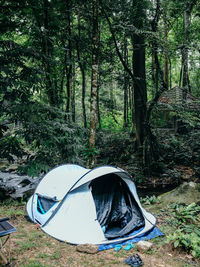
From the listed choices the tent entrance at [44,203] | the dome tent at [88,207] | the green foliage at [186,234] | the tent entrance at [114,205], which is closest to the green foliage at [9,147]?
the dome tent at [88,207]

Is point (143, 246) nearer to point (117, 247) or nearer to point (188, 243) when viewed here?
point (117, 247)

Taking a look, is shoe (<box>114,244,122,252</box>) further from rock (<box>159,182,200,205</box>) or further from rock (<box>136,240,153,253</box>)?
rock (<box>159,182,200,205</box>)

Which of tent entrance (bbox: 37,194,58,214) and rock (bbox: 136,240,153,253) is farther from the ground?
tent entrance (bbox: 37,194,58,214)

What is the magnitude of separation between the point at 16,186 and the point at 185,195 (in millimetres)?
7017

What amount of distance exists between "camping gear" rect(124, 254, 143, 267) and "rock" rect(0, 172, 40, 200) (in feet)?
15.3

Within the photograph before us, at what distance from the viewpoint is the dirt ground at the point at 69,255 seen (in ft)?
12.5

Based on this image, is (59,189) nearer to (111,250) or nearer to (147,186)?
(111,250)

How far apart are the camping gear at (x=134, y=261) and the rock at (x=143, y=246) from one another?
36 centimetres

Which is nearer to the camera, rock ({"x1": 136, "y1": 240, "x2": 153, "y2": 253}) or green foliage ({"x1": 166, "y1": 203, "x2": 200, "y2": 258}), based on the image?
green foliage ({"x1": 166, "y1": 203, "x2": 200, "y2": 258})

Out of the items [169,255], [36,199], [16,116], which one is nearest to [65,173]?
[36,199]

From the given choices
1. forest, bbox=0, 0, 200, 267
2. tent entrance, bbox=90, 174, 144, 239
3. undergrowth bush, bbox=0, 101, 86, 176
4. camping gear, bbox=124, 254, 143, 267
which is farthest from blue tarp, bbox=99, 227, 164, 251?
undergrowth bush, bbox=0, 101, 86, 176

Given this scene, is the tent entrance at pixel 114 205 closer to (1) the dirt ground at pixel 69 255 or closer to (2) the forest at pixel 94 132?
(2) the forest at pixel 94 132

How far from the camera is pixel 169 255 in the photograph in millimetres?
4156

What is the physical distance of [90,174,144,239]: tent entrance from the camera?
5594 millimetres
